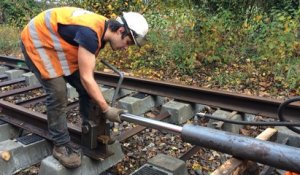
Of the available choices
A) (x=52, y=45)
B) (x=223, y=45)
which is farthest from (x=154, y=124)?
(x=223, y=45)

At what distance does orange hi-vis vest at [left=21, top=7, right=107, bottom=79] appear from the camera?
3475 millimetres

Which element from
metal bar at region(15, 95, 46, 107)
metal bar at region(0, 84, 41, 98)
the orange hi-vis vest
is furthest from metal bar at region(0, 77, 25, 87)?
the orange hi-vis vest

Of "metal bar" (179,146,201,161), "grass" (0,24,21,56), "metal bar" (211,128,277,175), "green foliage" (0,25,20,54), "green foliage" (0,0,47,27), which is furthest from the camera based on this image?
"green foliage" (0,0,47,27)

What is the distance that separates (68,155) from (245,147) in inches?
64.8

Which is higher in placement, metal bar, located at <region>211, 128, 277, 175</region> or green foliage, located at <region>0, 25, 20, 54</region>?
metal bar, located at <region>211, 128, 277, 175</region>

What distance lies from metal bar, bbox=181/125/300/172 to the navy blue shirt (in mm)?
1065

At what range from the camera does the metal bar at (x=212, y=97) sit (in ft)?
13.9

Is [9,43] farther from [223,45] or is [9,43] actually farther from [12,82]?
[223,45]

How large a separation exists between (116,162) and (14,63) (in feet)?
14.7

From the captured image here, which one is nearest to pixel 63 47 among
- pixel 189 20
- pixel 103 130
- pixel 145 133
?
pixel 103 130

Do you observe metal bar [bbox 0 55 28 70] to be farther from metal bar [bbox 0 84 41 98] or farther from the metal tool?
the metal tool

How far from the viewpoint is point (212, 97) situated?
15.5ft

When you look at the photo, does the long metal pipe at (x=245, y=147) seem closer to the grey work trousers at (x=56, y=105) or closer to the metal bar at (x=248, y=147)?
the metal bar at (x=248, y=147)

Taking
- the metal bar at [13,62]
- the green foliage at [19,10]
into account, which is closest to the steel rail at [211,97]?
the metal bar at [13,62]
